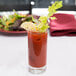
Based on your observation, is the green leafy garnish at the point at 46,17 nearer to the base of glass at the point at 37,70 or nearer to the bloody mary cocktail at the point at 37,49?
the bloody mary cocktail at the point at 37,49

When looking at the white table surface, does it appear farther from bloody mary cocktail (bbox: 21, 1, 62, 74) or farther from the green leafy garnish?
the green leafy garnish

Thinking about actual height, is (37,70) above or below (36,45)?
below

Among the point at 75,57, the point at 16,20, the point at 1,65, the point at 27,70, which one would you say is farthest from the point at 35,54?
the point at 16,20

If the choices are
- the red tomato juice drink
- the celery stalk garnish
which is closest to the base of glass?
the red tomato juice drink

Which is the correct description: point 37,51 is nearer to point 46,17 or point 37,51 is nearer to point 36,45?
point 36,45

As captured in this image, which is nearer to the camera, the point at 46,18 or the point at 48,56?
the point at 46,18

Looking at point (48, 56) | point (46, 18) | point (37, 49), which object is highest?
point (46, 18)

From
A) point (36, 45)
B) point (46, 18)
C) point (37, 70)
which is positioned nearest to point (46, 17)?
point (46, 18)

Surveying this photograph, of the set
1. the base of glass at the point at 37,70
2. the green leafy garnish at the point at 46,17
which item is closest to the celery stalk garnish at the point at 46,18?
the green leafy garnish at the point at 46,17
